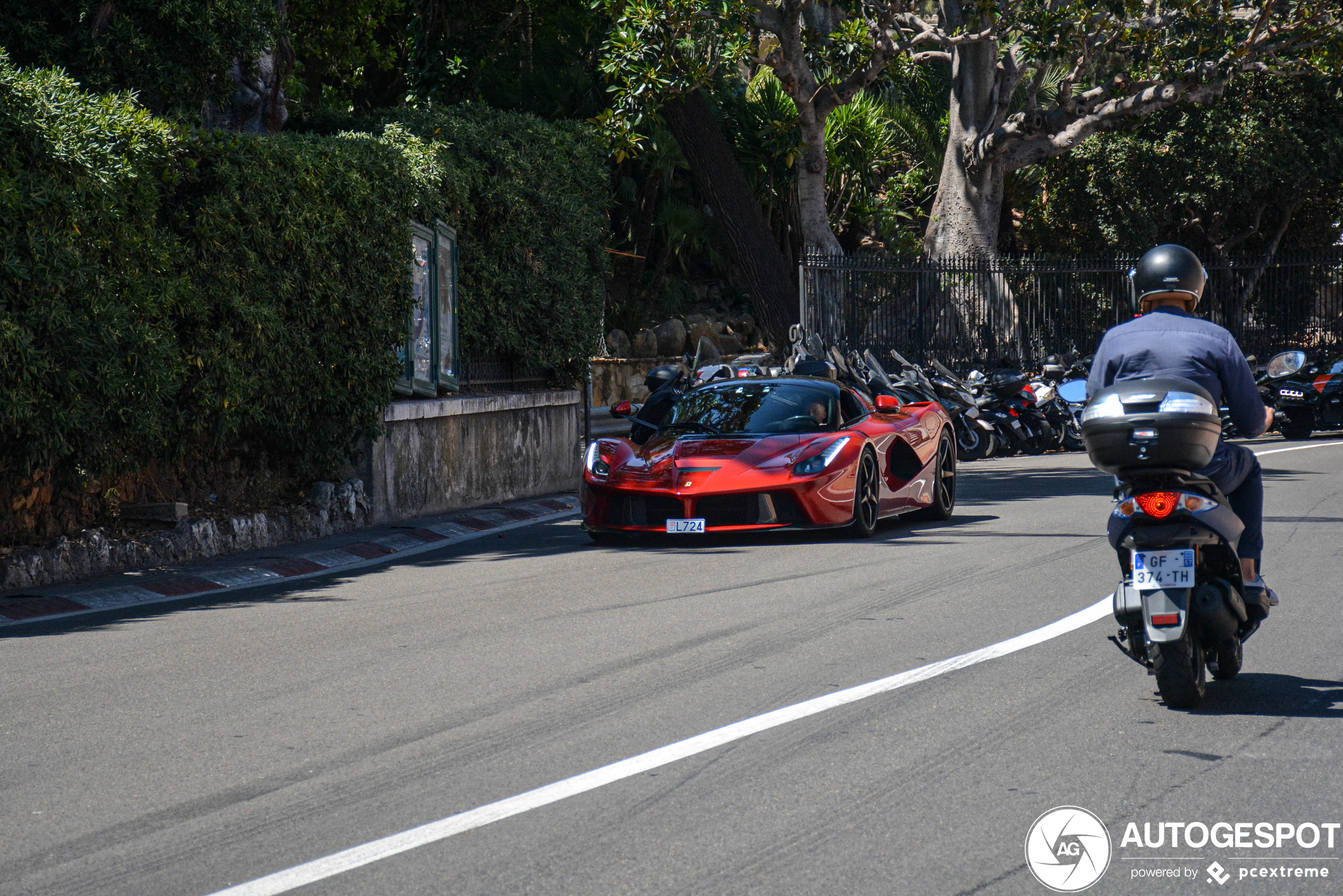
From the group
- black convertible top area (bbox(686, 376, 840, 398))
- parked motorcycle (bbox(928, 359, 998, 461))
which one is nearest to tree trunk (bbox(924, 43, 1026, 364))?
parked motorcycle (bbox(928, 359, 998, 461))

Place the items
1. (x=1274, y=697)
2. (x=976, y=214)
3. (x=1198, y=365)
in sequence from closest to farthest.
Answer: (x=1198, y=365), (x=1274, y=697), (x=976, y=214)

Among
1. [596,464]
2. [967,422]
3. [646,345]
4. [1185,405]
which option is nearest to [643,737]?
[1185,405]

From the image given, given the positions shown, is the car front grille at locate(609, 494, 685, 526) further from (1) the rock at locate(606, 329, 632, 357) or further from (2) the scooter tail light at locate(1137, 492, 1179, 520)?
(1) the rock at locate(606, 329, 632, 357)

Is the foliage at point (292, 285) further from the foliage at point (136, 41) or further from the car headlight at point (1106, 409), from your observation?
the car headlight at point (1106, 409)

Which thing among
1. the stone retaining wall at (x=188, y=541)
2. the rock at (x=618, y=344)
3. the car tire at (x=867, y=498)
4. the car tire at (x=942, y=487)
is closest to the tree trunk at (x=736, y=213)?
the rock at (x=618, y=344)

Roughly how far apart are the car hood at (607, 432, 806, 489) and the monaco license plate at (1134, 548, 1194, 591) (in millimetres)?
6189

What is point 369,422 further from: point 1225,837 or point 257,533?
point 1225,837

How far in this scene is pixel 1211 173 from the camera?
3194cm

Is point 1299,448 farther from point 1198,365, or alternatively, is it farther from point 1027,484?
point 1198,365

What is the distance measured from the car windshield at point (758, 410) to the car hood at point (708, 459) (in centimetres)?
22

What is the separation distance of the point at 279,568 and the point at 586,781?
6936 mm

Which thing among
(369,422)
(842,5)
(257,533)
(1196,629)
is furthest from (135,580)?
(842,5)

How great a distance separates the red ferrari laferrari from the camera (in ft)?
39.2

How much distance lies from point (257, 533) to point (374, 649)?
5.04m
